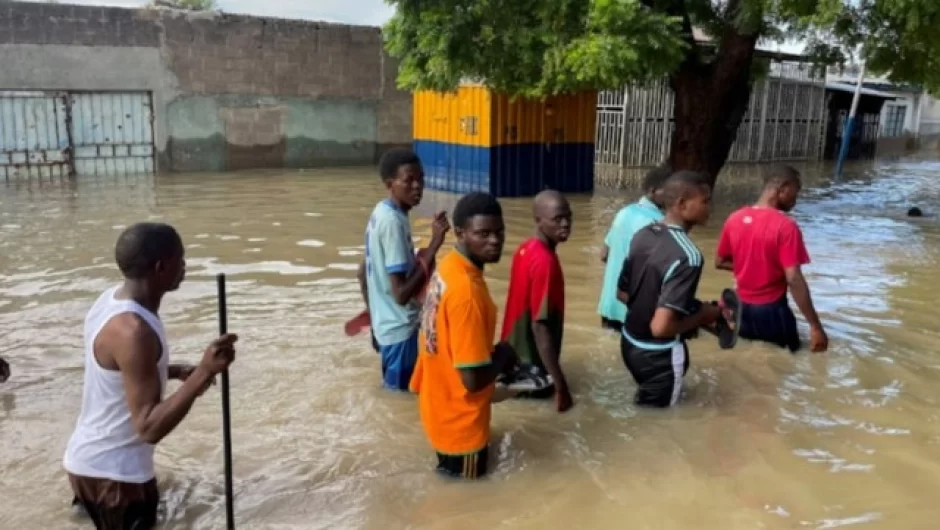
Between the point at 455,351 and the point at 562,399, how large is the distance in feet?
4.48

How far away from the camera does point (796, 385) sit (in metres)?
5.32

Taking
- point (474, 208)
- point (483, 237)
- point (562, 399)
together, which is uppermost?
point (474, 208)

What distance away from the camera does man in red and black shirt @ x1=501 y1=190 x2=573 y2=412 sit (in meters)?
4.46

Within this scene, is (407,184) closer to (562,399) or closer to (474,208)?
(474,208)

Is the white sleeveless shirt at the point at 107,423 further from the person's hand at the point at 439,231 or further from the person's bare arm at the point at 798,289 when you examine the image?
the person's bare arm at the point at 798,289

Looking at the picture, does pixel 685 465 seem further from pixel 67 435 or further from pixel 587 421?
pixel 67 435

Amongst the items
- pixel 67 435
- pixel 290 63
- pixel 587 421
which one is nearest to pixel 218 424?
pixel 67 435

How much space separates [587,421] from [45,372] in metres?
3.50

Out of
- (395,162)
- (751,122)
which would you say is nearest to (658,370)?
(395,162)

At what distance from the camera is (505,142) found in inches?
557

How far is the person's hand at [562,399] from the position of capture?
184 inches

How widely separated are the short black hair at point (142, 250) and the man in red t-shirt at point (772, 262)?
3937mm

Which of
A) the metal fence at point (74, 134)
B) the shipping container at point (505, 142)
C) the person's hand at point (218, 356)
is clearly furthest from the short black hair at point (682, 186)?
the metal fence at point (74, 134)

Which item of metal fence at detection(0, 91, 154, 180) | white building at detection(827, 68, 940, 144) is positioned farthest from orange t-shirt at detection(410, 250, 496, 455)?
white building at detection(827, 68, 940, 144)
